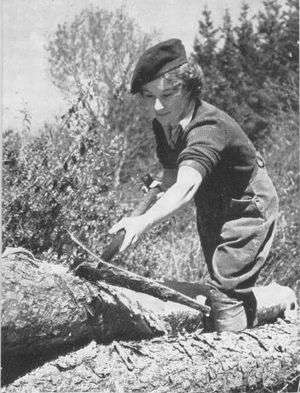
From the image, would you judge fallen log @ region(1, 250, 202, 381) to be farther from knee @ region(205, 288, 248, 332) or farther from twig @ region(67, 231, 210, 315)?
knee @ region(205, 288, 248, 332)

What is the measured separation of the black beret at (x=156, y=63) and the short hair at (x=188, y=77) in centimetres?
2

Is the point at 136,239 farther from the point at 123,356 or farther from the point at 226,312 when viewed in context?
the point at 226,312

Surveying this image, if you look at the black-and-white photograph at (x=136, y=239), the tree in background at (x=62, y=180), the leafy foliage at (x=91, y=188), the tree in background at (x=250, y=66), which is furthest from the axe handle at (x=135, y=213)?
the tree in background at (x=250, y=66)

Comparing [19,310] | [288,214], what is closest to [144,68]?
[19,310]

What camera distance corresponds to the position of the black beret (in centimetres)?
241

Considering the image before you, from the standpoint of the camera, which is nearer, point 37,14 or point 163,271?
point 37,14

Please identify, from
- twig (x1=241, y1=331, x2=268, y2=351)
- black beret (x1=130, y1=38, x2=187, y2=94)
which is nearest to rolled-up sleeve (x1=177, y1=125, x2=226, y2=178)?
black beret (x1=130, y1=38, x2=187, y2=94)

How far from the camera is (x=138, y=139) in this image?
13766 millimetres

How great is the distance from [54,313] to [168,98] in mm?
1117

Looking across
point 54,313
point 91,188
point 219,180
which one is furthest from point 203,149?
point 91,188

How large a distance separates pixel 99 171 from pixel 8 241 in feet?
2.95

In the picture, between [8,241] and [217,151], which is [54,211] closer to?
[8,241]

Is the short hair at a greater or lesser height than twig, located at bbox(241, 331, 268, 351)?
greater

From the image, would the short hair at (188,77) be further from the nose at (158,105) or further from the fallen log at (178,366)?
the fallen log at (178,366)
